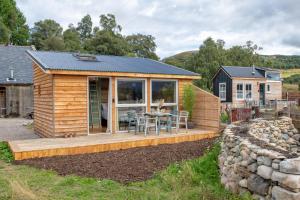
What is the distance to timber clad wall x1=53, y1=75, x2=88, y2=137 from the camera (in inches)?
365

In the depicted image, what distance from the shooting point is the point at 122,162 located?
22.8ft

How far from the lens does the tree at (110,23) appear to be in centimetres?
4472

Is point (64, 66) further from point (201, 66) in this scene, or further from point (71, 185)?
point (201, 66)

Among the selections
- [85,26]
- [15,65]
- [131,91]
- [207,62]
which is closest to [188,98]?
[131,91]

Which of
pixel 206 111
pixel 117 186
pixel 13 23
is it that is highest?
pixel 13 23

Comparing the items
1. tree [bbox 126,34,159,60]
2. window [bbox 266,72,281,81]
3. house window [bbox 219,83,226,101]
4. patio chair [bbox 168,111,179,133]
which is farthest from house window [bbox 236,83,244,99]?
tree [bbox 126,34,159,60]

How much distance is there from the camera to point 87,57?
11.0 metres

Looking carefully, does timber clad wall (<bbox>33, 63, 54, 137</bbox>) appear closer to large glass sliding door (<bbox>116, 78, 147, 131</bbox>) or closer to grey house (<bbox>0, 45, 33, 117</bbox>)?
large glass sliding door (<bbox>116, 78, 147, 131</bbox>)

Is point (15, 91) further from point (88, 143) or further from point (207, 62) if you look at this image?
point (207, 62)

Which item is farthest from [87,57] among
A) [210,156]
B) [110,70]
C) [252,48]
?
[252,48]

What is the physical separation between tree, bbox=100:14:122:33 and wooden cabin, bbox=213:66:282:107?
22051 mm

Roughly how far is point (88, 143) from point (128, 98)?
2.77 meters

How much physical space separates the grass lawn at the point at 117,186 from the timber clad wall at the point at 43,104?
3.45 meters

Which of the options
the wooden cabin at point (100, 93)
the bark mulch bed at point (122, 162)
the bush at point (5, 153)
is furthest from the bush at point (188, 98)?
the bush at point (5, 153)
